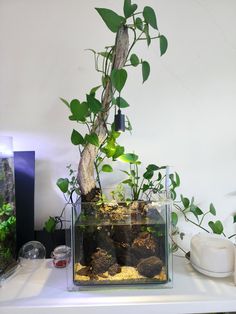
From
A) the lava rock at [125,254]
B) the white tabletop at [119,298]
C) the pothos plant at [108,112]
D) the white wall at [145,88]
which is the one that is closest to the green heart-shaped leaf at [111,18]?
the pothos plant at [108,112]

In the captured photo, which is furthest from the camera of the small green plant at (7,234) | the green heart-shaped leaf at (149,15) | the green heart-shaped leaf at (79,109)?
the small green plant at (7,234)

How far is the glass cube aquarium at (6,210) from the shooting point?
88 centimetres

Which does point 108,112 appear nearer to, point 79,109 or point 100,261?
point 79,109

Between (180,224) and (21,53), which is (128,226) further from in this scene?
(21,53)

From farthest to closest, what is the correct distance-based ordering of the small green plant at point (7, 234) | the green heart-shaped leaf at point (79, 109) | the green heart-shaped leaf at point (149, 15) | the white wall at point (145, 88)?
1. the white wall at point (145, 88)
2. the small green plant at point (7, 234)
3. the green heart-shaped leaf at point (79, 109)
4. the green heart-shaped leaf at point (149, 15)

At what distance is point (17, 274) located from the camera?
35.4 inches

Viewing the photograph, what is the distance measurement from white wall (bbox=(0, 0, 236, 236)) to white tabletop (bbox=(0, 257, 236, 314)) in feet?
1.28

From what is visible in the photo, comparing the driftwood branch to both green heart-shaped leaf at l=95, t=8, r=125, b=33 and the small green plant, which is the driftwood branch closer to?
green heart-shaped leaf at l=95, t=8, r=125, b=33

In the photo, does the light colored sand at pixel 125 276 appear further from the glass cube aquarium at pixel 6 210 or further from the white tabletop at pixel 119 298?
the glass cube aquarium at pixel 6 210

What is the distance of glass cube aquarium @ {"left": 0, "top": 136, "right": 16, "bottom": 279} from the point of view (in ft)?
2.88

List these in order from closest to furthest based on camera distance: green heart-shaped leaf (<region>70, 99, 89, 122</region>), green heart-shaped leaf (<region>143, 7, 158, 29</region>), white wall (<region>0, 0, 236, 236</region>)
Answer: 1. green heart-shaped leaf (<region>143, 7, 158, 29</region>)
2. green heart-shaped leaf (<region>70, 99, 89, 122</region>)
3. white wall (<region>0, 0, 236, 236</region>)

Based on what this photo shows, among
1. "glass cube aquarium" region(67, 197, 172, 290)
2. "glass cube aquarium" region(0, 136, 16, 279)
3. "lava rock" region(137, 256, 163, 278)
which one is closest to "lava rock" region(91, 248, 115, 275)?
"glass cube aquarium" region(67, 197, 172, 290)

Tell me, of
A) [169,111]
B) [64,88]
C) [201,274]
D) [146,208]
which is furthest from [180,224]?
[64,88]

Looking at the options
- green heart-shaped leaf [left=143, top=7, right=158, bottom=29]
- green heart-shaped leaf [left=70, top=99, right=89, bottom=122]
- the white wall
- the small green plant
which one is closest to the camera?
green heart-shaped leaf [left=143, top=7, right=158, bottom=29]
